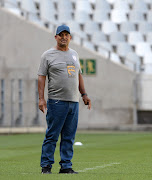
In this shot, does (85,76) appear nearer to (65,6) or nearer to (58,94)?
(65,6)

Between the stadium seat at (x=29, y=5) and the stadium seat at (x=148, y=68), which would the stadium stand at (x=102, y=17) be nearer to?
the stadium seat at (x=29, y=5)

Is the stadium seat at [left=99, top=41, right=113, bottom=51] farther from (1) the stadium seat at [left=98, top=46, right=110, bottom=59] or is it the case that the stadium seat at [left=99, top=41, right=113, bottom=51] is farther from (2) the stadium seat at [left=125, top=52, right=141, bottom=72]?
(1) the stadium seat at [left=98, top=46, right=110, bottom=59]

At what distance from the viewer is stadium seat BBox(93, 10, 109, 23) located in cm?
3262

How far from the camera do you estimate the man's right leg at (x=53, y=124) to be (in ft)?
21.7

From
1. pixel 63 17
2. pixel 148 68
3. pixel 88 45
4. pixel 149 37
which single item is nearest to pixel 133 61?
pixel 148 68

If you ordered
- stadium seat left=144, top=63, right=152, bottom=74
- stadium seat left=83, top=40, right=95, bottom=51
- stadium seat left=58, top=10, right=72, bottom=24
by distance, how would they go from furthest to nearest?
stadium seat left=58, top=10, right=72, bottom=24, stadium seat left=83, top=40, right=95, bottom=51, stadium seat left=144, top=63, right=152, bottom=74

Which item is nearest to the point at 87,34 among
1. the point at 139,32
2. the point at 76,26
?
the point at 76,26

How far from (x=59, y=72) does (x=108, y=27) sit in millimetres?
26293

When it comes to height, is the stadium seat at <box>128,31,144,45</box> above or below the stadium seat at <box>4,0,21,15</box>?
below

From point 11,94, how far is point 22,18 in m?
4.21

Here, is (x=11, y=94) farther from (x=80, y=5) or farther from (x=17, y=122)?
(x=80, y=5)

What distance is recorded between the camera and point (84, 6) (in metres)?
33.0

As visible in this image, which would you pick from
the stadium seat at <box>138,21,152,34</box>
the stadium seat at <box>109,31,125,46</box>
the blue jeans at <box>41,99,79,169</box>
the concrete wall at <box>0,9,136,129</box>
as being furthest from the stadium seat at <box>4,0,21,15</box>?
the blue jeans at <box>41,99,79,169</box>

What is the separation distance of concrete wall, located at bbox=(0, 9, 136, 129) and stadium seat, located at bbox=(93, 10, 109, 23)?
17.6 ft
